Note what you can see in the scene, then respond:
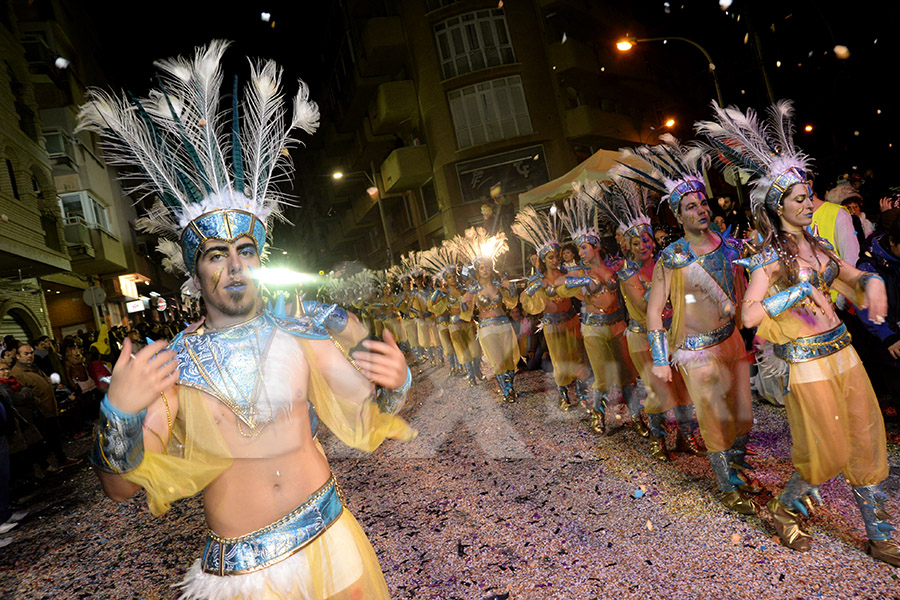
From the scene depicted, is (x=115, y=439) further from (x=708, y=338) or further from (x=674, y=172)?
(x=674, y=172)

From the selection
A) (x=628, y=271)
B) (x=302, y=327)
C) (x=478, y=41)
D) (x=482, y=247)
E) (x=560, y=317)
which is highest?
(x=478, y=41)

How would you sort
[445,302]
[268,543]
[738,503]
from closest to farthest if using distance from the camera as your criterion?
[268,543] < [738,503] < [445,302]

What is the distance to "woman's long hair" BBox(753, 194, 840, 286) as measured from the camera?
3229mm

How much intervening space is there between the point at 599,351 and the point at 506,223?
10604 millimetres

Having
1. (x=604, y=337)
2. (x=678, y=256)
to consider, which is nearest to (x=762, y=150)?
(x=678, y=256)

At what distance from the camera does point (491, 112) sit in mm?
22344

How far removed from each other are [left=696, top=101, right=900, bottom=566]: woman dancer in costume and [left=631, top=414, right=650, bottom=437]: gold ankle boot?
2329mm

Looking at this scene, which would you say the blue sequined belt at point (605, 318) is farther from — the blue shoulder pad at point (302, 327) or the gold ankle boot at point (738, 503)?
the blue shoulder pad at point (302, 327)

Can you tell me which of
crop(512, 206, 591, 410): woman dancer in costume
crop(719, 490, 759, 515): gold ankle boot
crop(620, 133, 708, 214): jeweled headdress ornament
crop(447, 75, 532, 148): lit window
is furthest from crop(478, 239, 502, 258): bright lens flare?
crop(447, 75, 532, 148): lit window

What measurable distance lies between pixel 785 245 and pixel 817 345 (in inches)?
23.5

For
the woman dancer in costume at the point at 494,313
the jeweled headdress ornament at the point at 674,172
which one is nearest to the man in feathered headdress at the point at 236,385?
the jeweled headdress ornament at the point at 674,172

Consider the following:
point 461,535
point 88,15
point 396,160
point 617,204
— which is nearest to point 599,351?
point 617,204

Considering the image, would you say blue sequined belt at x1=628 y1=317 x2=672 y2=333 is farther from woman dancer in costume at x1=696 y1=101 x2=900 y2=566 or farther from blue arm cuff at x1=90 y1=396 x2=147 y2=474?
blue arm cuff at x1=90 y1=396 x2=147 y2=474

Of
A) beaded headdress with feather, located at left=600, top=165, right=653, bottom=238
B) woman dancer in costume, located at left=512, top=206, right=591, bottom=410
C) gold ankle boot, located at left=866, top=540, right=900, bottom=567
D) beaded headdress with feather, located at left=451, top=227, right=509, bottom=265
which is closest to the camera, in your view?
gold ankle boot, located at left=866, top=540, right=900, bottom=567
